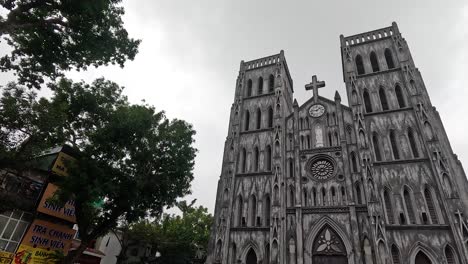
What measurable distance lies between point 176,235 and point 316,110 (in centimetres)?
1936

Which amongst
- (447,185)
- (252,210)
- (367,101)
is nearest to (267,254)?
(252,210)

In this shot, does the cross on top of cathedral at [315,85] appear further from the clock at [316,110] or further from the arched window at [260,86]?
the arched window at [260,86]

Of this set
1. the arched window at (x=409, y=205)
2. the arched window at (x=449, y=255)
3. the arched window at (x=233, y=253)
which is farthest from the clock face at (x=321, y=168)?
the arched window at (x=233, y=253)

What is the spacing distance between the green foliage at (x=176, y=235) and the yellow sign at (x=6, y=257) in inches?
402

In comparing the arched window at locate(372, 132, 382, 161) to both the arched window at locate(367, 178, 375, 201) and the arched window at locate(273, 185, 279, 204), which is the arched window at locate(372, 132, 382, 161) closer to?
the arched window at locate(367, 178, 375, 201)

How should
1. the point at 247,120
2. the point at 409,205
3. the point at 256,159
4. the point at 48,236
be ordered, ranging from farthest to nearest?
the point at 247,120 < the point at 256,159 < the point at 409,205 < the point at 48,236

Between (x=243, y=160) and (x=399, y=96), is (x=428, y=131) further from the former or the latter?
(x=243, y=160)

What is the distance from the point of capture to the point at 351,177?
19.9 metres

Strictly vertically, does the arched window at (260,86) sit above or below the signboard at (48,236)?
above

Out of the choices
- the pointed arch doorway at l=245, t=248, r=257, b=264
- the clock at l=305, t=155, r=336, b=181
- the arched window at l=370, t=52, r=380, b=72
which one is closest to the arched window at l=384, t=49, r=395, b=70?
the arched window at l=370, t=52, r=380, b=72

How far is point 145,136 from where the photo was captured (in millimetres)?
15750

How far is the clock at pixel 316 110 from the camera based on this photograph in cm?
2445

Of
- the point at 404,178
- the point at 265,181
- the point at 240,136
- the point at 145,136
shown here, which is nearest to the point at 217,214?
the point at 265,181

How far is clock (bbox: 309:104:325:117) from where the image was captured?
80.2ft
